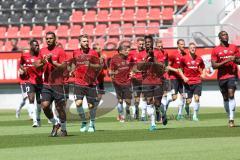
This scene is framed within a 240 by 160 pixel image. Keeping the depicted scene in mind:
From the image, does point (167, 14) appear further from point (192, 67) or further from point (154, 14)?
point (192, 67)

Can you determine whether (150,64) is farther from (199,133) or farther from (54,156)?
(54,156)

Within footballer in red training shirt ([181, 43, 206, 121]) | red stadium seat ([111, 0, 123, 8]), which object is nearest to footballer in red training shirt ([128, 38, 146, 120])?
A: footballer in red training shirt ([181, 43, 206, 121])

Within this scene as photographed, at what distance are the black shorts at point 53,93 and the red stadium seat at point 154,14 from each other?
24.1 meters

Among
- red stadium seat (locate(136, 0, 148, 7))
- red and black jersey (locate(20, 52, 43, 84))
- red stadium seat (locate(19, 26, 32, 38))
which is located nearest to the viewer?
red and black jersey (locate(20, 52, 43, 84))

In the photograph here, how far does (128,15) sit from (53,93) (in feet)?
81.8

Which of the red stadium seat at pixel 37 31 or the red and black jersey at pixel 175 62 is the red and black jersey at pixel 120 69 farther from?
the red stadium seat at pixel 37 31

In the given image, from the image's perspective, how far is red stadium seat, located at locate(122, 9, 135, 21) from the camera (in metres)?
43.7

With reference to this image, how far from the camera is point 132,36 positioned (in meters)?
41.4

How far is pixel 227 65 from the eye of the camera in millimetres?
21734

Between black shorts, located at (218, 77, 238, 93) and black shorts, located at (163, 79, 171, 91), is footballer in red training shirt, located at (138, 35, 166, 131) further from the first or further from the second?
black shorts, located at (163, 79, 171, 91)

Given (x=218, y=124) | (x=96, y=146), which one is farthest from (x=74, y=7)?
(x=96, y=146)

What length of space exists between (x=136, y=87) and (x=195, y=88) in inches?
69.5

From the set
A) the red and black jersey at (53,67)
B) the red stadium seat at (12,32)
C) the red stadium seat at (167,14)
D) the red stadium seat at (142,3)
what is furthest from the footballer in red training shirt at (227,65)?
the red stadium seat at (12,32)

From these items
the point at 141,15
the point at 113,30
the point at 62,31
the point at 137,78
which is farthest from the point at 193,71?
the point at 62,31
